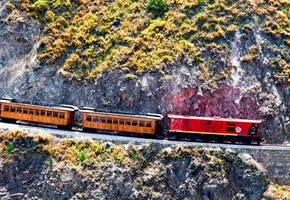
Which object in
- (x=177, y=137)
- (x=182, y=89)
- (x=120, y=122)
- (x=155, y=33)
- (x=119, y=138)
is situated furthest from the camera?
(x=155, y=33)

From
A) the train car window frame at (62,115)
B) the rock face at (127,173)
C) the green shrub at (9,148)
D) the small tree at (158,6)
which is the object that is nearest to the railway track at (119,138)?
the rock face at (127,173)

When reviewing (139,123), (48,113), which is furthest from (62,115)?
(139,123)

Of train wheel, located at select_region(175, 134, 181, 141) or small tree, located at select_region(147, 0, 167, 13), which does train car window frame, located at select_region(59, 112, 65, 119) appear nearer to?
train wheel, located at select_region(175, 134, 181, 141)

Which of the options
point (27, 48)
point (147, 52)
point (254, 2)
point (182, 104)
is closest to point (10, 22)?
point (27, 48)

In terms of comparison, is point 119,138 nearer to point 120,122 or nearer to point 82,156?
point 120,122

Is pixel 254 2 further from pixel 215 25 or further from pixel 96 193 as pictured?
pixel 96 193

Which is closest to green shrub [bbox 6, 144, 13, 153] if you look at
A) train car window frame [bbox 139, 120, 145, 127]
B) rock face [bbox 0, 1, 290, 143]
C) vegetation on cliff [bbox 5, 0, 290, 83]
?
rock face [bbox 0, 1, 290, 143]

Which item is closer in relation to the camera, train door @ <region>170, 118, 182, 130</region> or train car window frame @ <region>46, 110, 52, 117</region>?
train door @ <region>170, 118, 182, 130</region>
